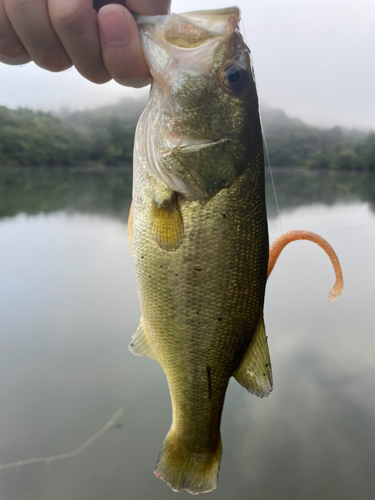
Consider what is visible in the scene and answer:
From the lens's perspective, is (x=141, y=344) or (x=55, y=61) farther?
(x=141, y=344)

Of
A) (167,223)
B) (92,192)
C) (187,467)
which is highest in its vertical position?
(92,192)

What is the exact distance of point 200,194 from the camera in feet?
2.07

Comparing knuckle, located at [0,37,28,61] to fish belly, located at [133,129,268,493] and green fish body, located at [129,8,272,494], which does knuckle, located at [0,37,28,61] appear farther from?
fish belly, located at [133,129,268,493]

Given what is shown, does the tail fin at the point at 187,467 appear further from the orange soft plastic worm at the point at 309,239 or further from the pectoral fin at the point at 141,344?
the orange soft plastic worm at the point at 309,239

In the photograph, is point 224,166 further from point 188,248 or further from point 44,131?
point 44,131

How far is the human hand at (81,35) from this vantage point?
0.55 m

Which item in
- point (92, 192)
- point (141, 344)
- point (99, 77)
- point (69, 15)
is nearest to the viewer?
point (69, 15)

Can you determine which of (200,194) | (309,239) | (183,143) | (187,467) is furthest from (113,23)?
(187,467)

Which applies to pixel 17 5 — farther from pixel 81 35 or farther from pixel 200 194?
pixel 200 194

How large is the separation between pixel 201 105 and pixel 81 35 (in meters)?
0.29

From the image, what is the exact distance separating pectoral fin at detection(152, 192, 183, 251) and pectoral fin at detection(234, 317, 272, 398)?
314 millimetres

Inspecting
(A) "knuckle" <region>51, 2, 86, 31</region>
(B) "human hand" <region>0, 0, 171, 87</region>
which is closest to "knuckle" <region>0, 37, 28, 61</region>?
Answer: (B) "human hand" <region>0, 0, 171, 87</region>

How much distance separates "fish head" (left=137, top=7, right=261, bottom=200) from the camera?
1.98ft

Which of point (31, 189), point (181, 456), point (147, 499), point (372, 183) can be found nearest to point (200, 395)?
point (181, 456)
